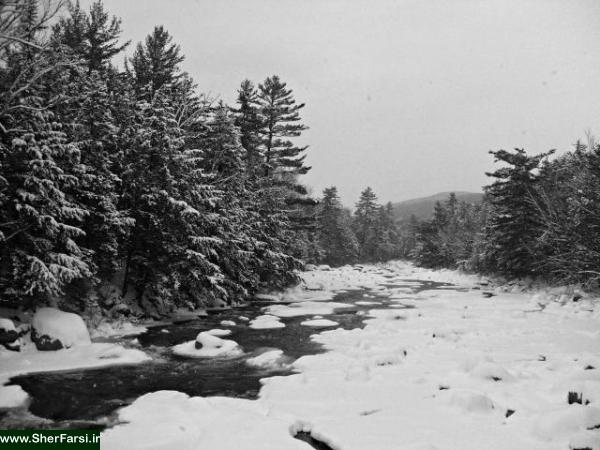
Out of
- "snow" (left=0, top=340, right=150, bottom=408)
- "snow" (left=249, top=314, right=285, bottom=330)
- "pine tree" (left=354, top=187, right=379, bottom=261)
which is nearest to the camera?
"snow" (left=0, top=340, right=150, bottom=408)

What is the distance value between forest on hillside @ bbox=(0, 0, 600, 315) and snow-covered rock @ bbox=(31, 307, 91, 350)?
83 cm

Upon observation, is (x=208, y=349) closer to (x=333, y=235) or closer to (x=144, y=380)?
(x=144, y=380)

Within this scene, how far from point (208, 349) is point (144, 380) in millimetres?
2942

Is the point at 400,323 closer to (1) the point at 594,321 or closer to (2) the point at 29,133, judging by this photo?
(1) the point at 594,321

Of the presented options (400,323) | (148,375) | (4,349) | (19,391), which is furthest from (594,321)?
(4,349)

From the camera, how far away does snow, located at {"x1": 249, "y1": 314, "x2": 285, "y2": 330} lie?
16.5m

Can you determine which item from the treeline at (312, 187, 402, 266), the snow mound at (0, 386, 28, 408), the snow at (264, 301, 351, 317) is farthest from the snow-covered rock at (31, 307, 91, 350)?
the treeline at (312, 187, 402, 266)

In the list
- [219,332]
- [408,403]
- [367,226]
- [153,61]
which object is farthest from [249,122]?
[367,226]

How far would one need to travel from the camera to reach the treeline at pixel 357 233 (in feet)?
205

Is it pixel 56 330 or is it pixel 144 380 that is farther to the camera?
pixel 56 330

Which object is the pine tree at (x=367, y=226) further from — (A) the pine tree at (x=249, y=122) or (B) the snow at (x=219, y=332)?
(B) the snow at (x=219, y=332)

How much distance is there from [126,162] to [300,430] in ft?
49.4

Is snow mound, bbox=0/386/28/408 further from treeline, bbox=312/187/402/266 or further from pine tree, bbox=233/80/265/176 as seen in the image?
treeline, bbox=312/187/402/266

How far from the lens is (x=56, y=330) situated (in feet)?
38.4
